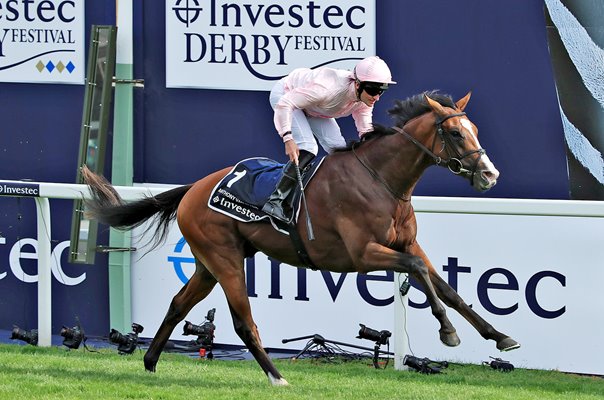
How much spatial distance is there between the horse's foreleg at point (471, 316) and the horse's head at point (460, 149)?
546 millimetres

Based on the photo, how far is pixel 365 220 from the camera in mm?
7699

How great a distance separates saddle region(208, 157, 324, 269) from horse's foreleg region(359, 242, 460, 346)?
1.68ft

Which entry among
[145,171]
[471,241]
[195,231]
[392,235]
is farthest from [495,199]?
[145,171]

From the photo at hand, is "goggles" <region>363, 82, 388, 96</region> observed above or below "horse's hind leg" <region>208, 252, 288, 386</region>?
above

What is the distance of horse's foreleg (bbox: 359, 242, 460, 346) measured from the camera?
720 centimetres

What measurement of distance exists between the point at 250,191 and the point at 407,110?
3.34 feet

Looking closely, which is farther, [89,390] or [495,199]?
[495,199]

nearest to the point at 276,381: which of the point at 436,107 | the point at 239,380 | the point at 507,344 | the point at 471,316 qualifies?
the point at 239,380

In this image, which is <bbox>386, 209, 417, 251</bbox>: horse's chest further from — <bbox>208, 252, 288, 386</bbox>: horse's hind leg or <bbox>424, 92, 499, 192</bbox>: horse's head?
<bbox>208, 252, 288, 386</bbox>: horse's hind leg

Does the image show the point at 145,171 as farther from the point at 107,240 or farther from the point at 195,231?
the point at 195,231

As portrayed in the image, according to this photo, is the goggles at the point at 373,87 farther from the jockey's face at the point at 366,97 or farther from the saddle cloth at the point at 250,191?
the saddle cloth at the point at 250,191

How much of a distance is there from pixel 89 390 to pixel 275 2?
333 centimetres

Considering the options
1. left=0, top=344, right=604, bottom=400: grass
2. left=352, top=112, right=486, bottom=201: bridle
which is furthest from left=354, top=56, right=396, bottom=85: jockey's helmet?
left=0, top=344, right=604, bottom=400: grass

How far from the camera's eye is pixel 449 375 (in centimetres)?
861
